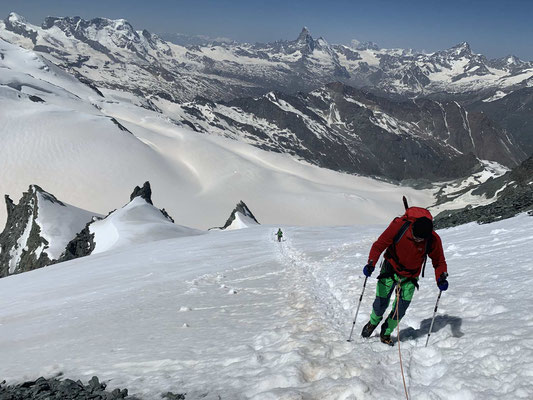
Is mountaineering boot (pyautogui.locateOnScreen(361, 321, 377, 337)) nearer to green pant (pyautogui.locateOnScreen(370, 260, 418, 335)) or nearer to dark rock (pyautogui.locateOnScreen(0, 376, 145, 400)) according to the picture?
green pant (pyautogui.locateOnScreen(370, 260, 418, 335))

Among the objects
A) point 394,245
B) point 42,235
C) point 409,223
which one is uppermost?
point 42,235

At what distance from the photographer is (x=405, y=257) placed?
22.7 feet

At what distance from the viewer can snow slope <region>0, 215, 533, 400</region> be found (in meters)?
5.72

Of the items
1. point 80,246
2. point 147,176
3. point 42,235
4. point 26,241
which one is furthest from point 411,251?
point 147,176

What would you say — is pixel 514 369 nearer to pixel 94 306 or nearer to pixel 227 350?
pixel 227 350

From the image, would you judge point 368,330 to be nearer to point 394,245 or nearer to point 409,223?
point 394,245

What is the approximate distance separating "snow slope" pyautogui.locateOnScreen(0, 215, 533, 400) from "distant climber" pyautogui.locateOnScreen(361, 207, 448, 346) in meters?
0.69

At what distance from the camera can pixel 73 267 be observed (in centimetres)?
2233

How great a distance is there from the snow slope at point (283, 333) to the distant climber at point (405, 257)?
0.69 metres

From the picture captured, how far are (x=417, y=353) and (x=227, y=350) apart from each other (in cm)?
336

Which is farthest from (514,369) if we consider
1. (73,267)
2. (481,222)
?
(73,267)

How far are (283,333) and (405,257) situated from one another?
286 cm

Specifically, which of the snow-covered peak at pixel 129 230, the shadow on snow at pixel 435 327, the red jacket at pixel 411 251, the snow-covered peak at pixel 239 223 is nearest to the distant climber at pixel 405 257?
the red jacket at pixel 411 251

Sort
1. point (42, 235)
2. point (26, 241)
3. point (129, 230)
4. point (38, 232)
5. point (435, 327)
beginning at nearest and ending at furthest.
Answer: point (435, 327) < point (129, 230) < point (42, 235) < point (38, 232) < point (26, 241)
